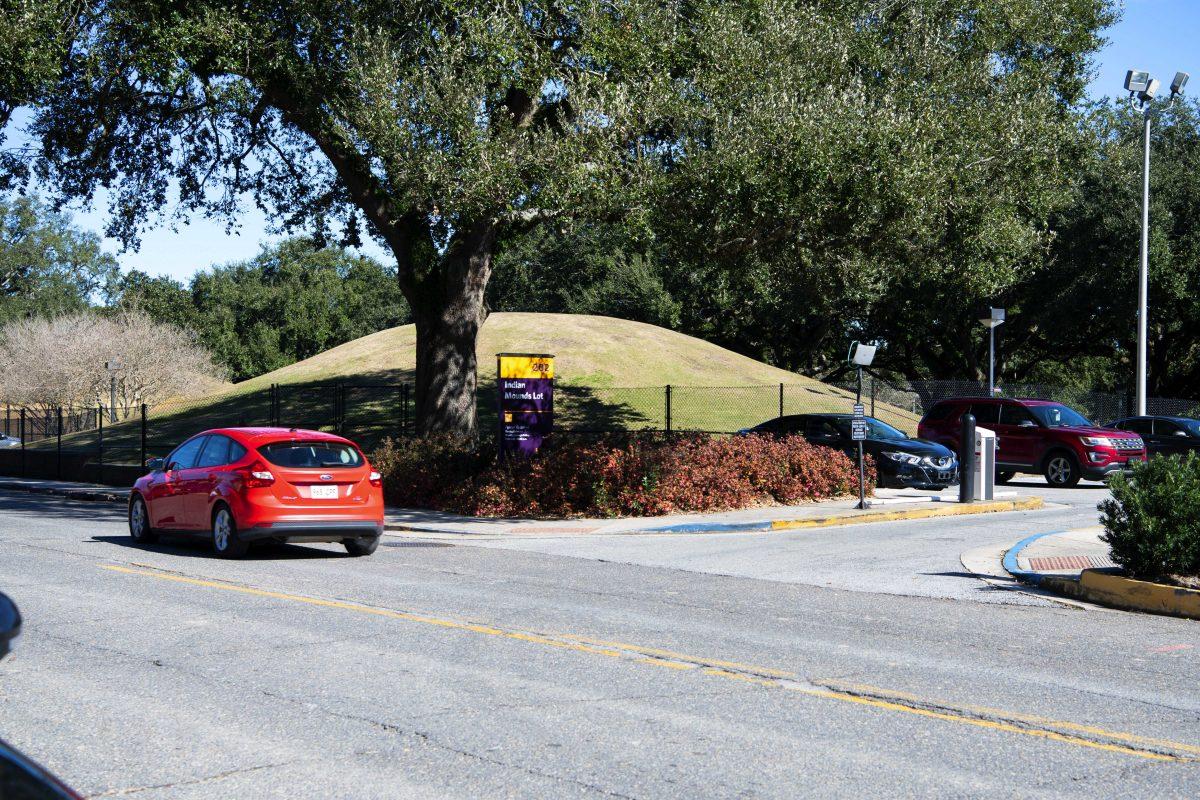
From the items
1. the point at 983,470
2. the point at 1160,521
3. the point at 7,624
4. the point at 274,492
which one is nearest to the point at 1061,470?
the point at 983,470

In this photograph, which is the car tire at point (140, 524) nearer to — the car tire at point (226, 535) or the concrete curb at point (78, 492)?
the car tire at point (226, 535)

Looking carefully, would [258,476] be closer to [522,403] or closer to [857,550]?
[857,550]

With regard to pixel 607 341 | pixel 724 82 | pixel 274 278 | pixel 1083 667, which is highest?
pixel 274 278

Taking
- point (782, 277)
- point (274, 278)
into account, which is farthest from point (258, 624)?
point (274, 278)

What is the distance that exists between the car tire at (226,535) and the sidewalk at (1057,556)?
8569 millimetres

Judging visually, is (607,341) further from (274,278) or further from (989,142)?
(274,278)

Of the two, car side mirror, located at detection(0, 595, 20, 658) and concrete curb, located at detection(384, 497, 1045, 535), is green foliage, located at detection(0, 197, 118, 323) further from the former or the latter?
car side mirror, located at detection(0, 595, 20, 658)

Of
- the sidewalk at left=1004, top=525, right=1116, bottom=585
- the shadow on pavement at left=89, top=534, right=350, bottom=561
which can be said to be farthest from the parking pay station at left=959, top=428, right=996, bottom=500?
the shadow on pavement at left=89, top=534, right=350, bottom=561

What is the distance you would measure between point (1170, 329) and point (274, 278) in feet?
219

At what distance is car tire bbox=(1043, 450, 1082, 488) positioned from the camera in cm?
2528

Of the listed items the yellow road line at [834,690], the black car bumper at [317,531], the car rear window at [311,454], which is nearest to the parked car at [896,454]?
the car rear window at [311,454]

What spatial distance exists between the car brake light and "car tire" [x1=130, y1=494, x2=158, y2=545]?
2682 millimetres

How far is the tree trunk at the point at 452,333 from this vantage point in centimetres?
2303

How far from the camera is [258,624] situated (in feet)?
29.8
